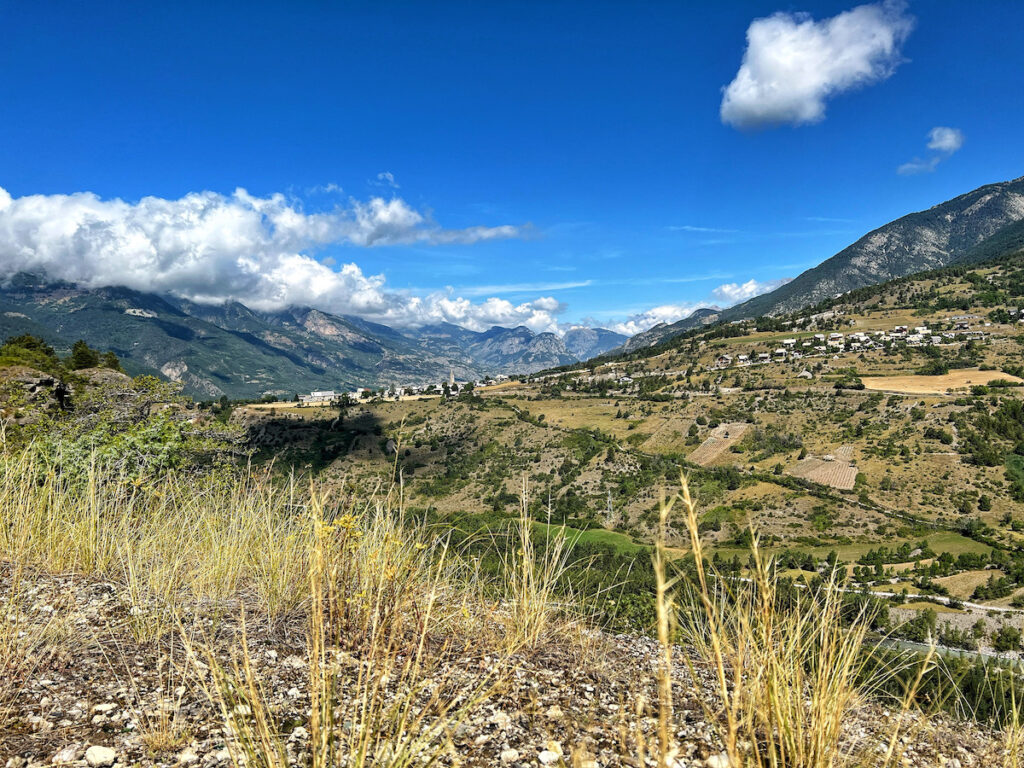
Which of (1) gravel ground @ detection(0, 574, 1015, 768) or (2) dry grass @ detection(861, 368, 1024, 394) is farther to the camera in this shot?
(2) dry grass @ detection(861, 368, 1024, 394)

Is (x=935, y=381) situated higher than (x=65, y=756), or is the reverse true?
(x=65, y=756)

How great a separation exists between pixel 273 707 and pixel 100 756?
0.67 m

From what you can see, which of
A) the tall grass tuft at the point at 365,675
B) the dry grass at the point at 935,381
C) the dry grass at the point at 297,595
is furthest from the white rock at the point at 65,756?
the dry grass at the point at 935,381

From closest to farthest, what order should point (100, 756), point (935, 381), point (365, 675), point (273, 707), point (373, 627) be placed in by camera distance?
point (100, 756) → point (373, 627) → point (273, 707) → point (365, 675) → point (935, 381)

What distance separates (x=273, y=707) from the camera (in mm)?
2445

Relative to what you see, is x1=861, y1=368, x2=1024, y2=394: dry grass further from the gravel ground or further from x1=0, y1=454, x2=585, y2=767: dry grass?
x1=0, y1=454, x2=585, y2=767: dry grass

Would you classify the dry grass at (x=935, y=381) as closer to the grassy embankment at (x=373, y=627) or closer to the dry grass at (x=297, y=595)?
the grassy embankment at (x=373, y=627)

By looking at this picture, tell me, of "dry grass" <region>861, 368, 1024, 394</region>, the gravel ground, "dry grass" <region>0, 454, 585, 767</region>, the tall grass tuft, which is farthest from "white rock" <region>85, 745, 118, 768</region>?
"dry grass" <region>861, 368, 1024, 394</region>

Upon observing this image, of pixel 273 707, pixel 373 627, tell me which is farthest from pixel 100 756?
pixel 373 627

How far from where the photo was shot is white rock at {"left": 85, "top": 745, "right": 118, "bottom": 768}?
1963 mm

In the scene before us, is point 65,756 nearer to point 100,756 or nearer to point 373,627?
point 100,756

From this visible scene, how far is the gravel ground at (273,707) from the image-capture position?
2.11m

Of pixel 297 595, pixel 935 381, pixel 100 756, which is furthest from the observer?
pixel 935 381

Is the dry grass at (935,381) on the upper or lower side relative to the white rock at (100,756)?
lower
